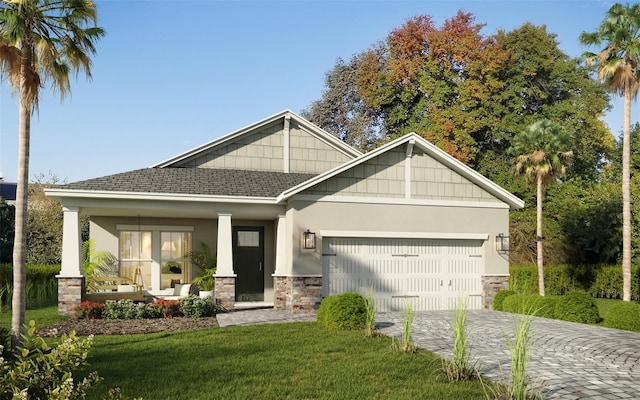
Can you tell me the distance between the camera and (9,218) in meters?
35.5

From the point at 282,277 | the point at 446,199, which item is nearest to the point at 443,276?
the point at 446,199

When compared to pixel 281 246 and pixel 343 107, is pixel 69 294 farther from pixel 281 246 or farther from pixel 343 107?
pixel 343 107

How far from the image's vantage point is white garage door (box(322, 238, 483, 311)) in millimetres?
14875

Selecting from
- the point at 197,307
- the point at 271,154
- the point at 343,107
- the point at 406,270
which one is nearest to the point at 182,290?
the point at 197,307

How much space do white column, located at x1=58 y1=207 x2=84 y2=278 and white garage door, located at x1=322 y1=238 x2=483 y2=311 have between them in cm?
631

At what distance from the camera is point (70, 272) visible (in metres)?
14.1

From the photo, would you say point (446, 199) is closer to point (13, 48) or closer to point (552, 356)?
point (552, 356)

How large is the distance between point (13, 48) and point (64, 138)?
7.61 m

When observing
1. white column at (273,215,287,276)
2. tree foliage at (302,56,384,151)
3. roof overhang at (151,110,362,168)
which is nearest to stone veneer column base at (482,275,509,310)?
white column at (273,215,287,276)

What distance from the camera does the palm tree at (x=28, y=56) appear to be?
9.73 metres

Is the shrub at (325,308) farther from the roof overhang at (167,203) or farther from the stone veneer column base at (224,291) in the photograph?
the roof overhang at (167,203)

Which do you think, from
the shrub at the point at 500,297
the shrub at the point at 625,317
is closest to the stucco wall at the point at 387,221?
the shrub at the point at 500,297

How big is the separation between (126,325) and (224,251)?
3.28m

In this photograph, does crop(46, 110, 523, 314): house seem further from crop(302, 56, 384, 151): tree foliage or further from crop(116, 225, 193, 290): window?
crop(302, 56, 384, 151): tree foliage
